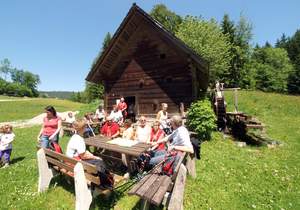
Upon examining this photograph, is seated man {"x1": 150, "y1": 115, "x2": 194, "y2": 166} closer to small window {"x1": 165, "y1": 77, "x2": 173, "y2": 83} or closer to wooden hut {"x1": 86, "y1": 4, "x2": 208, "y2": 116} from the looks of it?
wooden hut {"x1": 86, "y1": 4, "x2": 208, "y2": 116}

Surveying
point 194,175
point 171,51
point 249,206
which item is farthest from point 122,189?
point 171,51

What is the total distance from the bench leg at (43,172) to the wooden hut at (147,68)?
29.6ft

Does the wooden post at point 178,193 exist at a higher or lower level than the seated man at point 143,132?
lower

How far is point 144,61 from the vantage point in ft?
47.5

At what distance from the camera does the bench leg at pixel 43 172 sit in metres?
5.11

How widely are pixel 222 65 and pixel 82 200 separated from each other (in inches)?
1392

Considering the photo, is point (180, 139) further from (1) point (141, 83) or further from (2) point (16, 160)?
(1) point (141, 83)

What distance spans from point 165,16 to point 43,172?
43905mm

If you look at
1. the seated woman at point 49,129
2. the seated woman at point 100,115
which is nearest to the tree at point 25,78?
the seated woman at point 100,115

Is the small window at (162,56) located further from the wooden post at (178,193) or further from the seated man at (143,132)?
the wooden post at (178,193)

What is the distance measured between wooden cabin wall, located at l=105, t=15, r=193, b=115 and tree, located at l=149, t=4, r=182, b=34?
102ft

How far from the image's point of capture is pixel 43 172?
5.14m

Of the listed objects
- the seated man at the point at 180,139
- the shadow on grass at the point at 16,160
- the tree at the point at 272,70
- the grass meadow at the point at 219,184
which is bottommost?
the shadow on grass at the point at 16,160

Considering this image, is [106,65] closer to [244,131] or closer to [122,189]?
[244,131]
